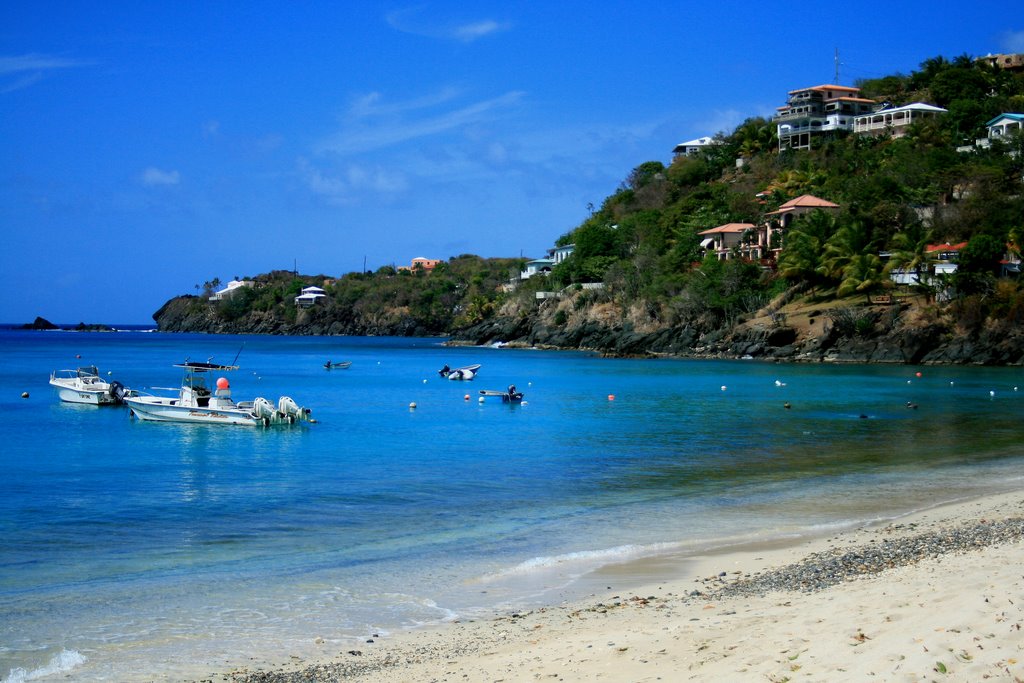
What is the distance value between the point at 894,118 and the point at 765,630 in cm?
10527


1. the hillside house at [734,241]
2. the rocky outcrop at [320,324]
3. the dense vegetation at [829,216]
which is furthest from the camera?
the rocky outcrop at [320,324]

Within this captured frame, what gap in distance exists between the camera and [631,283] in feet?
308

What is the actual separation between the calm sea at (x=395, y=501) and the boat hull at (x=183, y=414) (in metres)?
0.72

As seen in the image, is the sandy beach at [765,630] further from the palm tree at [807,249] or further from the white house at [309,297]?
the white house at [309,297]

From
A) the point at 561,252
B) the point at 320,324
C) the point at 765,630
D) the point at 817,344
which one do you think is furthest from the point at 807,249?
the point at 320,324

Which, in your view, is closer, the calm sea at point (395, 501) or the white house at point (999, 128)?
the calm sea at point (395, 501)

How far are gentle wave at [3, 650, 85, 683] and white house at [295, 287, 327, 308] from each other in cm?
17835

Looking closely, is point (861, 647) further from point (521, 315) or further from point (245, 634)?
point (521, 315)

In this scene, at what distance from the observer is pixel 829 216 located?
81125 mm

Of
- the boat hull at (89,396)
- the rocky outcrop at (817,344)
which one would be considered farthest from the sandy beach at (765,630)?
the rocky outcrop at (817,344)

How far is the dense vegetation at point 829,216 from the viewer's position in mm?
73875

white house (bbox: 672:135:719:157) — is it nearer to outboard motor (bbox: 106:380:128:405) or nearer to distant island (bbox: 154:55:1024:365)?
distant island (bbox: 154:55:1024:365)

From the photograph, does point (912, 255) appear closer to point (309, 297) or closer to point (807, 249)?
point (807, 249)

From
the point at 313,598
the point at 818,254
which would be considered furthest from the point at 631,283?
the point at 313,598
